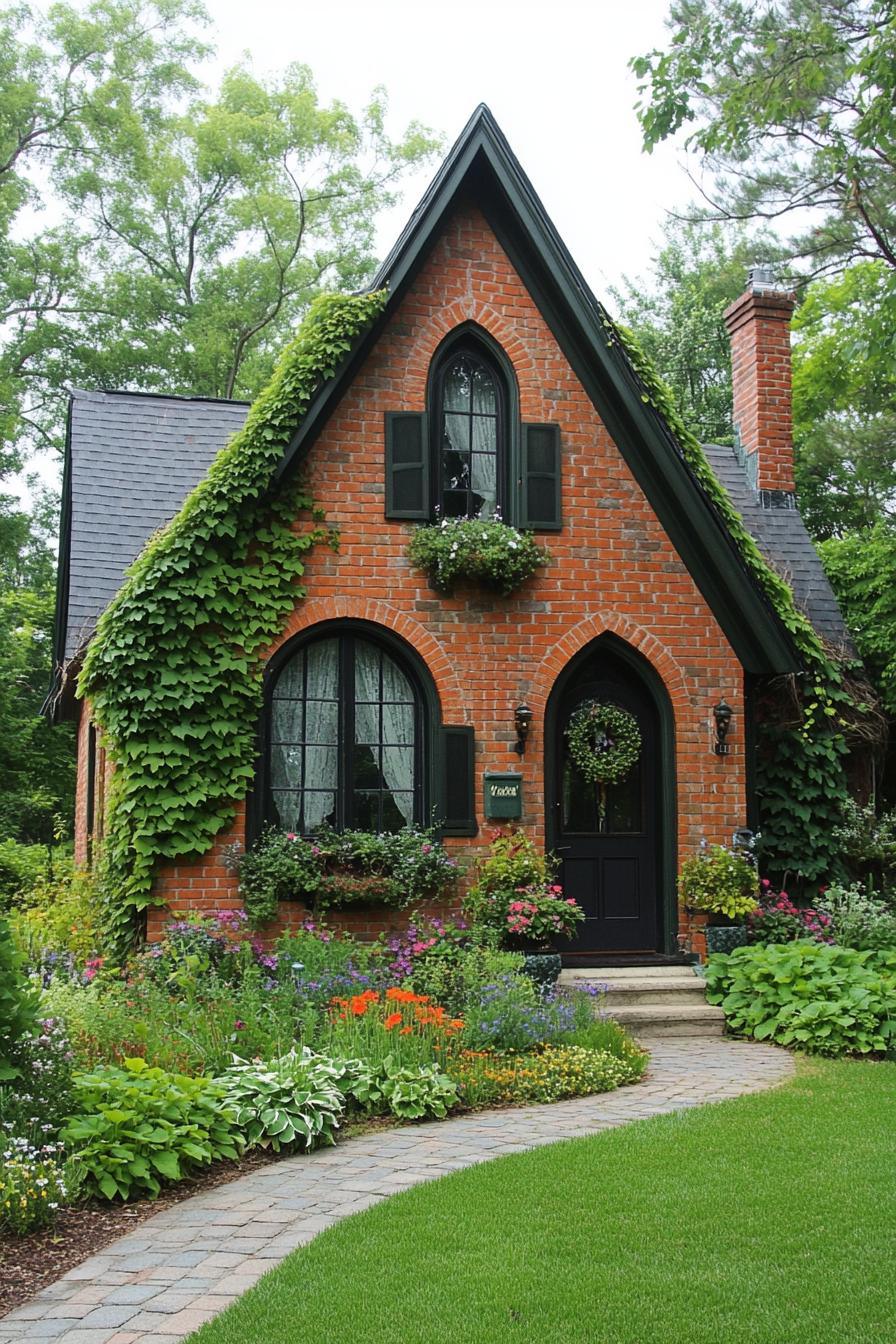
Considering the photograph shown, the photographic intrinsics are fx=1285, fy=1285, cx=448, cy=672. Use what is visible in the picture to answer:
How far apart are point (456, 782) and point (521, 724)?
2.38 feet

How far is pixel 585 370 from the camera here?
Answer: 1127 centimetres

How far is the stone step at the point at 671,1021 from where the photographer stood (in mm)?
9680

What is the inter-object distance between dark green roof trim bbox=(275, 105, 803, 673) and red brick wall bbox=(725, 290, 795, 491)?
3.17 metres

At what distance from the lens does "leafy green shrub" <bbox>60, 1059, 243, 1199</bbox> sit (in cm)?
553

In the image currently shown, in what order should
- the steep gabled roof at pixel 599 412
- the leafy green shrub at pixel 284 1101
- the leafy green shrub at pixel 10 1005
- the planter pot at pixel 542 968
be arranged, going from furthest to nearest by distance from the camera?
the steep gabled roof at pixel 599 412 < the planter pot at pixel 542 968 < the leafy green shrub at pixel 284 1101 < the leafy green shrub at pixel 10 1005

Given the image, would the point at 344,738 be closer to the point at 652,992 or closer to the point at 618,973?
the point at 618,973

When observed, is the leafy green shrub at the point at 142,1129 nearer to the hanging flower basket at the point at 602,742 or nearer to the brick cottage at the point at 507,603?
the brick cottage at the point at 507,603

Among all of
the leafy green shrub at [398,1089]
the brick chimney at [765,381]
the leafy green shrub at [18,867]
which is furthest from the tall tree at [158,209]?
the leafy green shrub at [398,1089]

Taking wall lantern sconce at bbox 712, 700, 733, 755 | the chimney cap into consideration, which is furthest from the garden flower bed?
the chimney cap

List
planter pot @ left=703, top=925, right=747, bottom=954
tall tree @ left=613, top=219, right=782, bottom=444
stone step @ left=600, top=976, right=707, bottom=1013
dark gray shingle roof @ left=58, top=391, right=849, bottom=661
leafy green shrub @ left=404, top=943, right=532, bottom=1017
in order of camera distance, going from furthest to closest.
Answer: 1. tall tree @ left=613, top=219, right=782, bottom=444
2. dark gray shingle roof @ left=58, top=391, right=849, bottom=661
3. planter pot @ left=703, top=925, right=747, bottom=954
4. stone step @ left=600, top=976, right=707, bottom=1013
5. leafy green shrub @ left=404, top=943, right=532, bottom=1017

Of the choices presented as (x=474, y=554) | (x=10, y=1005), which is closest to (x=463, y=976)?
(x=474, y=554)

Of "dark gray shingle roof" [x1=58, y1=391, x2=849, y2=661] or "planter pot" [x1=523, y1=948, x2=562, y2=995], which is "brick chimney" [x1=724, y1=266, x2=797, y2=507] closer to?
"dark gray shingle roof" [x1=58, y1=391, x2=849, y2=661]

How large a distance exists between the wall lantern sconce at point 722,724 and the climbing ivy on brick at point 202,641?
3728 mm

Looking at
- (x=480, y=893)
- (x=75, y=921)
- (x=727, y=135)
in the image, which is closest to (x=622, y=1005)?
(x=480, y=893)
